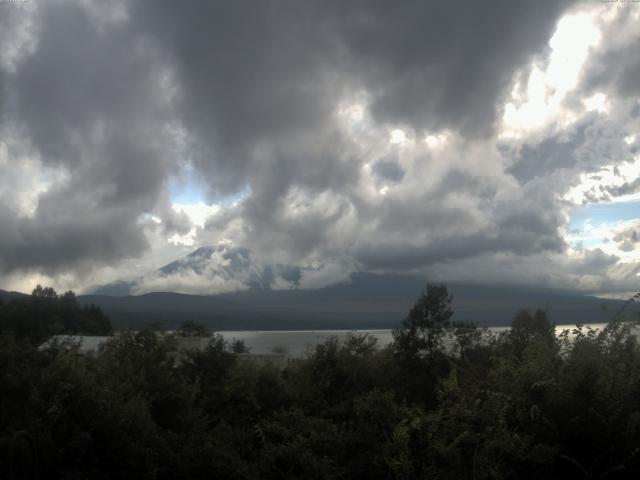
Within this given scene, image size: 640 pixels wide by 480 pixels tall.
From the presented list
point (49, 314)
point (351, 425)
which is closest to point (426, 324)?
point (351, 425)

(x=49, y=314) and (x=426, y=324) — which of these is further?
(x=49, y=314)

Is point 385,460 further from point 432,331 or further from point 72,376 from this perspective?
point 432,331

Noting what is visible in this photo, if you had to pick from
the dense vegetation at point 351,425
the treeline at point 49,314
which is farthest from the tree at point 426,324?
the treeline at point 49,314

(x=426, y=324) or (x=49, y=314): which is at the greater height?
(x=49, y=314)

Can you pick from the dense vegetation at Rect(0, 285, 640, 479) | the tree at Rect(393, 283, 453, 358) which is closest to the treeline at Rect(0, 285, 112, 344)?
the tree at Rect(393, 283, 453, 358)

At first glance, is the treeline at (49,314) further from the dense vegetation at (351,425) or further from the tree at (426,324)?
the dense vegetation at (351,425)

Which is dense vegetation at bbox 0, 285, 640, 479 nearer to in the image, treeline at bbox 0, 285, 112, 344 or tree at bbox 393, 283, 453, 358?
tree at bbox 393, 283, 453, 358

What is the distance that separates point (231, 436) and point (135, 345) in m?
4.69

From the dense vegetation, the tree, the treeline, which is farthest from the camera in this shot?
the treeline

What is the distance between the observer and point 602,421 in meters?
8.80

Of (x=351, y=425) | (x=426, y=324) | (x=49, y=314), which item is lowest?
(x=351, y=425)

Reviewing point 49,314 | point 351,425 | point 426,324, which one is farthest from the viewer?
point 49,314

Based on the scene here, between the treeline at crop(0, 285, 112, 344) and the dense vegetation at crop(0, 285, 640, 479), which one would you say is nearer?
the dense vegetation at crop(0, 285, 640, 479)

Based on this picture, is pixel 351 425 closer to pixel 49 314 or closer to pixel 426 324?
pixel 426 324
